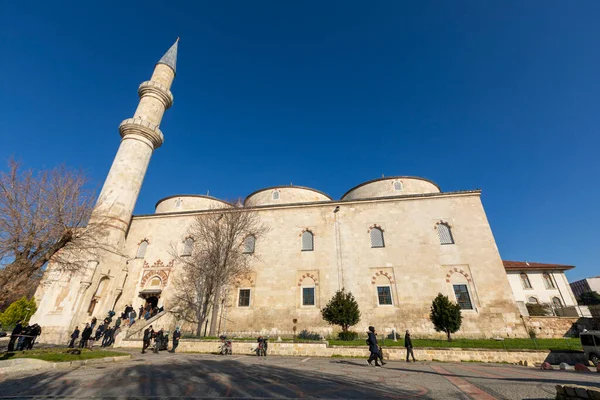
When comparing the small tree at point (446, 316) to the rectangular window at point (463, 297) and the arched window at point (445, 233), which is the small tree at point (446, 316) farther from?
the arched window at point (445, 233)

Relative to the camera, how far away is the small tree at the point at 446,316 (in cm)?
1467

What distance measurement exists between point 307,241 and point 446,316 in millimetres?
10025

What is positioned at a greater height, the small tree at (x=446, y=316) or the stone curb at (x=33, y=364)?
the small tree at (x=446, y=316)

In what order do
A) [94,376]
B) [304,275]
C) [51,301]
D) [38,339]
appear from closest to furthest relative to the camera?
[94,376]
[38,339]
[51,301]
[304,275]

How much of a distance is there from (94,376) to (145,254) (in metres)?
16.9

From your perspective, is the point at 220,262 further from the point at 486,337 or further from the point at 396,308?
the point at 486,337

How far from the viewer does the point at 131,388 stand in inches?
214

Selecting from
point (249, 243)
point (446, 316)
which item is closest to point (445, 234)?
point (446, 316)

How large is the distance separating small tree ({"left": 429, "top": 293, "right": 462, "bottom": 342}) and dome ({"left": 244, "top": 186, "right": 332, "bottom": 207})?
12.8 m

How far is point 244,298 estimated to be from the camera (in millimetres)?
19312

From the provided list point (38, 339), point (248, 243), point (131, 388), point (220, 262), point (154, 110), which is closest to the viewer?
point (131, 388)

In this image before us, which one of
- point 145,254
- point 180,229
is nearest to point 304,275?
point 180,229

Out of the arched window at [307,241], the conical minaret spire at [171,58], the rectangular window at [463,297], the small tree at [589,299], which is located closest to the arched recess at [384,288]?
the rectangular window at [463,297]

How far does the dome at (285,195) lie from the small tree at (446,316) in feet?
42.0
